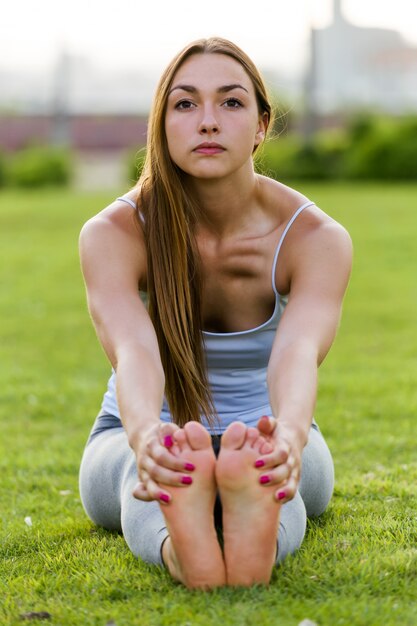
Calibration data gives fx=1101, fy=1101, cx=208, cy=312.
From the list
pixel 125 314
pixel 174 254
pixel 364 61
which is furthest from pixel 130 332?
pixel 364 61

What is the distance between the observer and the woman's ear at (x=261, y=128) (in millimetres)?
3359

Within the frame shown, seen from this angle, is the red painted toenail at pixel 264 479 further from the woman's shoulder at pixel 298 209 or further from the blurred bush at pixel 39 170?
the blurred bush at pixel 39 170

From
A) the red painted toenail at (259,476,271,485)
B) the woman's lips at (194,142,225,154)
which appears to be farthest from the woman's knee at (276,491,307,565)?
the woman's lips at (194,142,225,154)

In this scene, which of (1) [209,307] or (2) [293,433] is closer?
(2) [293,433]

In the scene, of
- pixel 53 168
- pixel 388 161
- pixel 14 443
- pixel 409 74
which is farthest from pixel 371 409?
pixel 409 74

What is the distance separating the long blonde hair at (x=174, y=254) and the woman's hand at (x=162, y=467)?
2.06 ft

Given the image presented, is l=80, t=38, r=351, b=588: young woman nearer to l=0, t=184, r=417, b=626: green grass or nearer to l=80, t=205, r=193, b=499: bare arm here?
l=80, t=205, r=193, b=499: bare arm

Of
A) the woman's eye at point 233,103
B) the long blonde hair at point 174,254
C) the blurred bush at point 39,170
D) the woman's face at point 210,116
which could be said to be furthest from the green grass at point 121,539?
the blurred bush at point 39,170

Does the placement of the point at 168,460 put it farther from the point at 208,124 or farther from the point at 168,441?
the point at 208,124

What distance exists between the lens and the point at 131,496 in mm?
3129

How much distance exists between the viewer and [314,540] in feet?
10.5

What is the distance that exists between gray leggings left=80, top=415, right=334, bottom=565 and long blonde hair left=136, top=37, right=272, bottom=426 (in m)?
0.26

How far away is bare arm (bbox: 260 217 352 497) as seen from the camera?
280 centimetres

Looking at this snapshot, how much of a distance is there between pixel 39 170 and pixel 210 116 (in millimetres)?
22389
